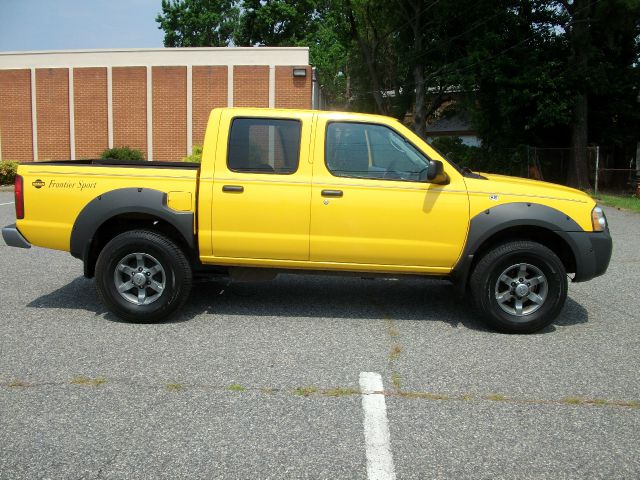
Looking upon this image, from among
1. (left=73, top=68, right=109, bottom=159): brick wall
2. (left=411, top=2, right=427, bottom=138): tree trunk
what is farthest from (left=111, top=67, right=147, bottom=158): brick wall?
(left=411, top=2, right=427, bottom=138): tree trunk

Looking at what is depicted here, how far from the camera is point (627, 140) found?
25594 millimetres

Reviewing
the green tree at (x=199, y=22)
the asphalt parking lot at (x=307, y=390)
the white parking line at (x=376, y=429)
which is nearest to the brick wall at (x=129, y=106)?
the asphalt parking lot at (x=307, y=390)

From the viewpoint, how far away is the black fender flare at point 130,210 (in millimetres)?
5613

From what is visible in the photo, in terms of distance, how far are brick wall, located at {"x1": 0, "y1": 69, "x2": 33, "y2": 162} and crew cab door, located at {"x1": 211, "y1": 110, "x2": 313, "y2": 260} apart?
26069mm

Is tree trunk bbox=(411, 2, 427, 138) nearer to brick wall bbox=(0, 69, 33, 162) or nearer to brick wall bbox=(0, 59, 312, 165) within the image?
brick wall bbox=(0, 59, 312, 165)

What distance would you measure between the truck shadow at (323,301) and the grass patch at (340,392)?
1.82 m

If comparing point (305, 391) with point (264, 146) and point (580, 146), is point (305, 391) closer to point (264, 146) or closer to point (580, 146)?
point (264, 146)

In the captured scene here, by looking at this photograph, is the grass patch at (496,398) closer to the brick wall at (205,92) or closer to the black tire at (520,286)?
the black tire at (520,286)

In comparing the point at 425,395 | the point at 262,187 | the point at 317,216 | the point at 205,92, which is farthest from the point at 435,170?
the point at 205,92

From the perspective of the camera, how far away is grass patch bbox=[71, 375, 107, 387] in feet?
14.0

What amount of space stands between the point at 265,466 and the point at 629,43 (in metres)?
27.2

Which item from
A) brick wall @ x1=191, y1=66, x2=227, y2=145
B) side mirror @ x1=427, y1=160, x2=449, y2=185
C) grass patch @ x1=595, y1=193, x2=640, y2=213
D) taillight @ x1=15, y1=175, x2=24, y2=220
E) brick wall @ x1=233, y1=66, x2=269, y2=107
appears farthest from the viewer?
brick wall @ x1=191, y1=66, x2=227, y2=145

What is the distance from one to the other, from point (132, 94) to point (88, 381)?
25347 mm

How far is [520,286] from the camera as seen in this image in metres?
5.59
